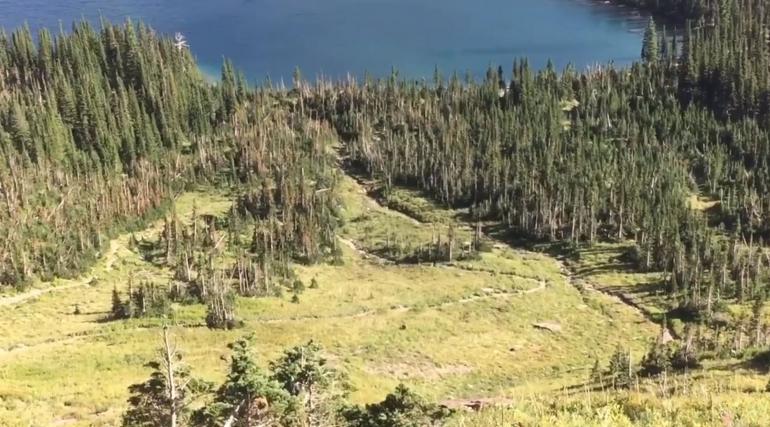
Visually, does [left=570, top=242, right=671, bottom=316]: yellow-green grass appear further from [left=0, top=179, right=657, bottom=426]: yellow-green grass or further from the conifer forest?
[left=0, top=179, right=657, bottom=426]: yellow-green grass

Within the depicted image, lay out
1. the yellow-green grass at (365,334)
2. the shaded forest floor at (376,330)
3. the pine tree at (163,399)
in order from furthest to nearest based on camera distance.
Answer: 1. the shaded forest floor at (376,330)
2. the yellow-green grass at (365,334)
3. the pine tree at (163,399)

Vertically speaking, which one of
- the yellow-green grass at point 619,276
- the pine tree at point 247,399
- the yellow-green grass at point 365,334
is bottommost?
the yellow-green grass at point 619,276

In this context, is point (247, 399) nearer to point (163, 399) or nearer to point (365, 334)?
point (163, 399)

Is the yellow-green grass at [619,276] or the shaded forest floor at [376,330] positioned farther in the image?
the yellow-green grass at [619,276]

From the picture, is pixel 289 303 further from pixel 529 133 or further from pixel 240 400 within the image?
pixel 529 133

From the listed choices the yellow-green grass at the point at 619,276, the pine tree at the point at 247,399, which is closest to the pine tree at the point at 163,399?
the pine tree at the point at 247,399

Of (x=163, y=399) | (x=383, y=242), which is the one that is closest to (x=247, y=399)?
(x=163, y=399)

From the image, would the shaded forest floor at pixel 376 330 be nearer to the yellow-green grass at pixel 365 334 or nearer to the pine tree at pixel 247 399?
the yellow-green grass at pixel 365 334
